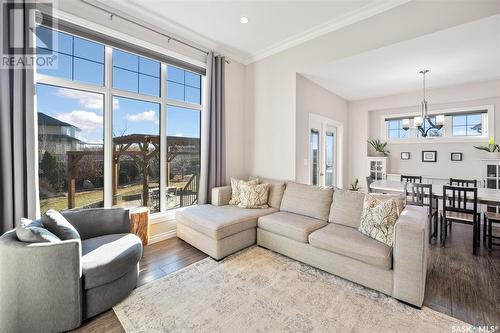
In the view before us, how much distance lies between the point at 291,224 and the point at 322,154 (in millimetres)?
2652

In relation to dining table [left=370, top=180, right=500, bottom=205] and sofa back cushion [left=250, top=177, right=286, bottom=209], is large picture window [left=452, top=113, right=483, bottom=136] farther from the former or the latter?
sofa back cushion [left=250, top=177, right=286, bottom=209]

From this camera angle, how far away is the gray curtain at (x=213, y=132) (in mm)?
3842

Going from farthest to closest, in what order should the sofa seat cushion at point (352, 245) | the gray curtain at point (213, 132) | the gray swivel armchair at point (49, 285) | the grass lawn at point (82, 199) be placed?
the gray curtain at point (213, 132)
the grass lawn at point (82, 199)
the sofa seat cushion at point (352, 245)
the gray swivel armchair at point (49, 285)

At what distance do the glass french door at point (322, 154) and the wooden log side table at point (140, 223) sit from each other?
10.3 feet

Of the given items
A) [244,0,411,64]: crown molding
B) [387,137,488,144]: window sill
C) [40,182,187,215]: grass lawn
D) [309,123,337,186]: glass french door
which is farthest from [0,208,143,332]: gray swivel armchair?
[387,137,488,144]: window sill

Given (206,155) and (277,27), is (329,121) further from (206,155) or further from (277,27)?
(206,155)

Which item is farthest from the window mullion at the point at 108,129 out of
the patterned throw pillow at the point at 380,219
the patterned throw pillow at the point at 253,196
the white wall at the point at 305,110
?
the patterned throw pillow at the point at 380,219

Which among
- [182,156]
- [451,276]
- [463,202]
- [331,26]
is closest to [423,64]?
[331,26]

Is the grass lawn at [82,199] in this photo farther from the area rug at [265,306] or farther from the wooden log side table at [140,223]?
the area rug at [265,306]

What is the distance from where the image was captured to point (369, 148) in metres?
6.00

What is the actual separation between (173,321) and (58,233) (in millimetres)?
1247

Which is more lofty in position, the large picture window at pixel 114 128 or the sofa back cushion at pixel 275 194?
the large picture window at pixel 114 128

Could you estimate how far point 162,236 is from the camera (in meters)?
3.46

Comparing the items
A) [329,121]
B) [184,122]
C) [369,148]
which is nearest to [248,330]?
[184,122]
